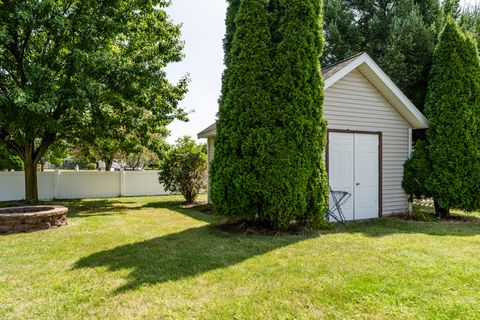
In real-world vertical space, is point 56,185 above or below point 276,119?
below

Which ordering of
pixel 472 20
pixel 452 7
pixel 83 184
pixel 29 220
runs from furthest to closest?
pixel 452 7
pixel 472 20
pixel 83 184
pixel 29 220

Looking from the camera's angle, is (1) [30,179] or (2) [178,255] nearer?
(2) [178,255]

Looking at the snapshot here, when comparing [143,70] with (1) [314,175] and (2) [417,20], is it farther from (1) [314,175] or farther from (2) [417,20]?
(2) [417,20]

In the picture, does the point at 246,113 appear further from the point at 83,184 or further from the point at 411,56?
the point at 83,184

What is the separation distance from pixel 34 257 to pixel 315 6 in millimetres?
6665

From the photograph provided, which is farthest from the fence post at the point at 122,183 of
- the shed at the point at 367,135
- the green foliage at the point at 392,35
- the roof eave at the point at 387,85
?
the green foliage at the point at 392,35

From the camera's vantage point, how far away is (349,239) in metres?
5.88

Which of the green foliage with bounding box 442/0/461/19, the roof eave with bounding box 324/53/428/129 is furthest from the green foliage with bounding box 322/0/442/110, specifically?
the roof eave with bounding box 324/53/428/129

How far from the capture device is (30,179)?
11.0 m

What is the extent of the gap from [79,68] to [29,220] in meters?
4.97

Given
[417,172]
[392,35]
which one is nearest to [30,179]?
[417,172]

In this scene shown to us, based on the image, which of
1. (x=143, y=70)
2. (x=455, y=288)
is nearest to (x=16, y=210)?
(x=143, y=70)

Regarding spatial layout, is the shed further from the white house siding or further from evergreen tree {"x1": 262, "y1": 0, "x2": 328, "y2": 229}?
evergreen tree {"x1": 262, "y1": 0, "x2": 328, "y2": 229}

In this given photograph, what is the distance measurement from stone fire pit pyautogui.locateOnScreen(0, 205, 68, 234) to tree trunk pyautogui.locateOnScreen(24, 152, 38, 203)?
4.02 meters
